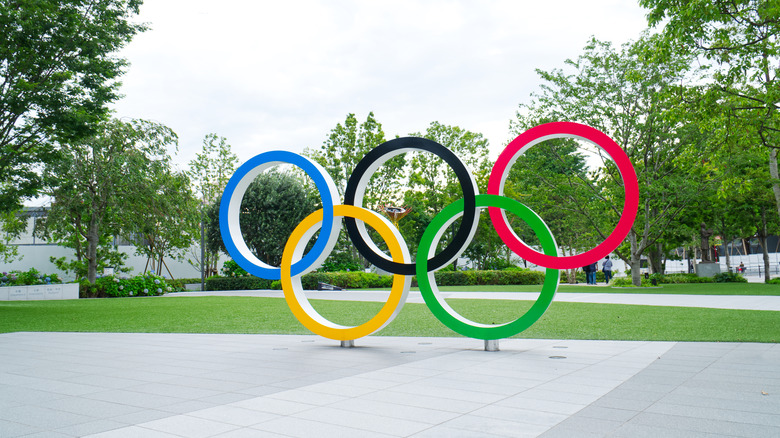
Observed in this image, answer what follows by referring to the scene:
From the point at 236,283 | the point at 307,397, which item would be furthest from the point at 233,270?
the point at 307,397

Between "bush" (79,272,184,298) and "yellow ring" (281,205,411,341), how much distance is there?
20.6m

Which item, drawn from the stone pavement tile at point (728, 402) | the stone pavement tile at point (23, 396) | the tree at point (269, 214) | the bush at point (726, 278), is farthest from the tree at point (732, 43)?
the tree at point (269, 214)

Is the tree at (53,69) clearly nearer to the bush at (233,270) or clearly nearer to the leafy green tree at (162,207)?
the leafy green tree at (162,207)

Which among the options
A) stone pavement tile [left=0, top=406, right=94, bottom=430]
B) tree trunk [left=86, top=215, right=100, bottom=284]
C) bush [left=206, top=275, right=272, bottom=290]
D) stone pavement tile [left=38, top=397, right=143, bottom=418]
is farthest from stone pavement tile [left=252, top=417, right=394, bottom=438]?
bush [left=206, top=275, right=272, bottom=290]

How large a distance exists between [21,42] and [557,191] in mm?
21188

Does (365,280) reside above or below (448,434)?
above

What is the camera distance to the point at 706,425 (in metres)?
4.60

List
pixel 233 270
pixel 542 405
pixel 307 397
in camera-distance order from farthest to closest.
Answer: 1. pixel 233 270
2. pixel 307 397
3. pixel 542 405

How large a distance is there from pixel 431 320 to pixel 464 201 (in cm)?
570

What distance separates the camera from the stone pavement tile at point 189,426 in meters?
4.60

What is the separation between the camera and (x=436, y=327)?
12.4m

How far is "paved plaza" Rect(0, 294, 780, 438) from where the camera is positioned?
4.71 metres

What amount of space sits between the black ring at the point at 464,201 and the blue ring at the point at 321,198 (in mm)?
391

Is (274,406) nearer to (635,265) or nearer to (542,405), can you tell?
(542,405)
